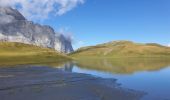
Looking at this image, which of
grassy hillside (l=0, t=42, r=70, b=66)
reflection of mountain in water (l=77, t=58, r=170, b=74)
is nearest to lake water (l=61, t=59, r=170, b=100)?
reflection of mountain in water (l=77, t=58, r=170, b=74)

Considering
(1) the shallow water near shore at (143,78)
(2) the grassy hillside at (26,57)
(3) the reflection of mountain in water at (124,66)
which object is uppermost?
(2) the grassy hillside at (26,57)

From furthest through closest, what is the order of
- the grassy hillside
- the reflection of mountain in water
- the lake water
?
1. the grassy hillside
2. the reflection of mountain in water
3. the lake water

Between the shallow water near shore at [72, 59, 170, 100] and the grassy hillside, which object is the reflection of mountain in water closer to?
the shallow water near shore at [72, 59, 170, 100]

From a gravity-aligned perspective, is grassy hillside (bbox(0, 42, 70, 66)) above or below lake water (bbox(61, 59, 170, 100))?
above

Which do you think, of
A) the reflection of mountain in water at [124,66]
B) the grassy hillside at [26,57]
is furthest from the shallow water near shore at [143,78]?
the grassy hillside at [26,57]

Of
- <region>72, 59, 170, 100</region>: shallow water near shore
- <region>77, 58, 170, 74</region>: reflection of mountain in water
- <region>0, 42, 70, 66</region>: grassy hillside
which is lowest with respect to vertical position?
<region>72, 59, 170, 100</region>: shallow water near shore

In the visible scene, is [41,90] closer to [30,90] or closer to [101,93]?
[30,90]

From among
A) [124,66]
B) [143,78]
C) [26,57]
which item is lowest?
[143,78]

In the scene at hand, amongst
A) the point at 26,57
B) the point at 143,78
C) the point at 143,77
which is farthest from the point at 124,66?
the point at 26,57

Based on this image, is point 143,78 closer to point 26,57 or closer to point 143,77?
point 143,77

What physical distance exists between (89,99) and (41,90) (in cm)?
873

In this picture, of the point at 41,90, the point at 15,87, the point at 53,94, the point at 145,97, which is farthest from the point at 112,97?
the point at 15,87

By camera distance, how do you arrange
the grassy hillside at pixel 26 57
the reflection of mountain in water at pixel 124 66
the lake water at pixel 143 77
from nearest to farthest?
the lake water at pixel 143 77 → the reflection of mountain in water at pixel 124 66 → the grassy hillside at pixel 26 57

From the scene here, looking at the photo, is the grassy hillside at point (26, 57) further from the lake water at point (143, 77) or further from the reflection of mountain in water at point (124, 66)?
the lake water at point (143, 77)
